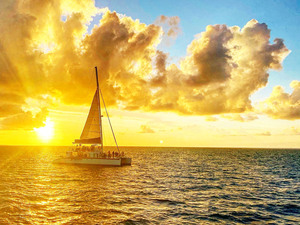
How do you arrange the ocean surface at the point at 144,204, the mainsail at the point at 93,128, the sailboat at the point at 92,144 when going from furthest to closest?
the mainsail at the point at 93,128 < the sailboat at the point at 92,144 < the ocean surface at the point at 144,204

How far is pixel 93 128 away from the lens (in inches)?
2176

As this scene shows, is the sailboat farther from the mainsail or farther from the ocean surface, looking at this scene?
the ocean surface

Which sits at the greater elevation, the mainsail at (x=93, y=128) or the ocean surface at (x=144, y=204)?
the mainsail at (x=93, y=128)

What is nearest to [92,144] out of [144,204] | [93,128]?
[93,128]

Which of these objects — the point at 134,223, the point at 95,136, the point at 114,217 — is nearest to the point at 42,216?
the point at 114,217

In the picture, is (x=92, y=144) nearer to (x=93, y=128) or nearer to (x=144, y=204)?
(x=93, y=128)

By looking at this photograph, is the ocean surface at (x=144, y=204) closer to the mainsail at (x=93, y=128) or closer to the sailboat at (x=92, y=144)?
the sailboat at (x=92, y=144)

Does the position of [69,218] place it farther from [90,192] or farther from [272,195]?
[272,195]

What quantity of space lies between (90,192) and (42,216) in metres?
8.98

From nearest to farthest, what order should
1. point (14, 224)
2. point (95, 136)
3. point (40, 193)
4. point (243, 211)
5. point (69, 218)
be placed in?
point (14, 224)
point (69, 218)
point (243, 211)
point (40, 193)
point (95, 136)

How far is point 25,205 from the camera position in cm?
2195

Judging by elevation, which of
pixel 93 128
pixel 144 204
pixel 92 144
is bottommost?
pixel 144 204

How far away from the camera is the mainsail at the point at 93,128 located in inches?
2168

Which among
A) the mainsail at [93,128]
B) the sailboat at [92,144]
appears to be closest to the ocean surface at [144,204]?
the sailboat at [92,144]
